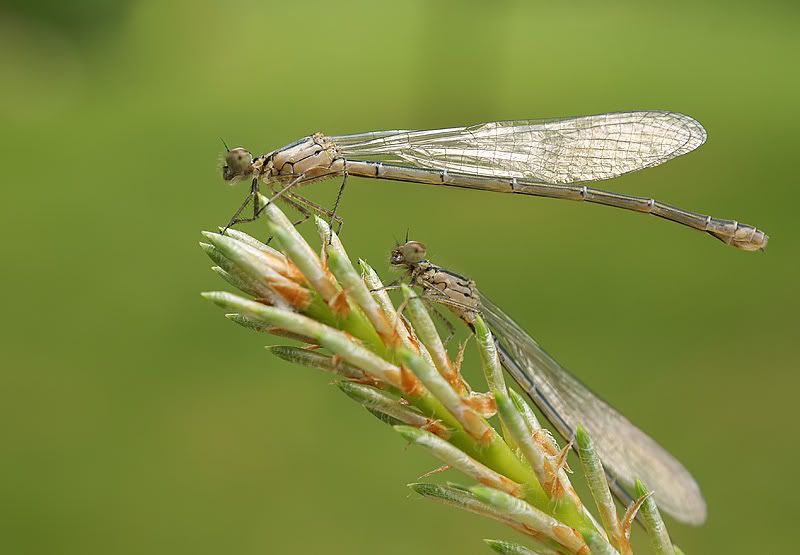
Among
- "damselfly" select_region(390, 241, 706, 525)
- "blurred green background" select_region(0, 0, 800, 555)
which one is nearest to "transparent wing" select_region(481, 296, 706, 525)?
"damselfly" select_region(390, 241, 706, 525)

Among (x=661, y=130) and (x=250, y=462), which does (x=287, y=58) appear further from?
(x=661, y=130)

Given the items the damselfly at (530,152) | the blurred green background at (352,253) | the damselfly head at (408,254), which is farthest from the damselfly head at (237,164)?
the blurred green background at (352,253)

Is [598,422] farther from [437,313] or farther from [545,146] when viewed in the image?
→ [545,146]

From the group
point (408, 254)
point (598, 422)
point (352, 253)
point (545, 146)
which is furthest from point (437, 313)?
point (352, 253)

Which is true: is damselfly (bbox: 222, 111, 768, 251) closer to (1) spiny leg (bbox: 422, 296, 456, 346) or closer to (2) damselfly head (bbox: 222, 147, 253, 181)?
(2) damselfly head (bbox: 222, 147, 253, 181)

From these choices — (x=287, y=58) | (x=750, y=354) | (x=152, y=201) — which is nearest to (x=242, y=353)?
(x=152, y=201)

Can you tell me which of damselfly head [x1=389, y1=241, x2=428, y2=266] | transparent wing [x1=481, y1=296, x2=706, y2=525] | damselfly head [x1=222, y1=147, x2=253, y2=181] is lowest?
transparent wing [x1=481, y1=296, x2=706, y2=525]
